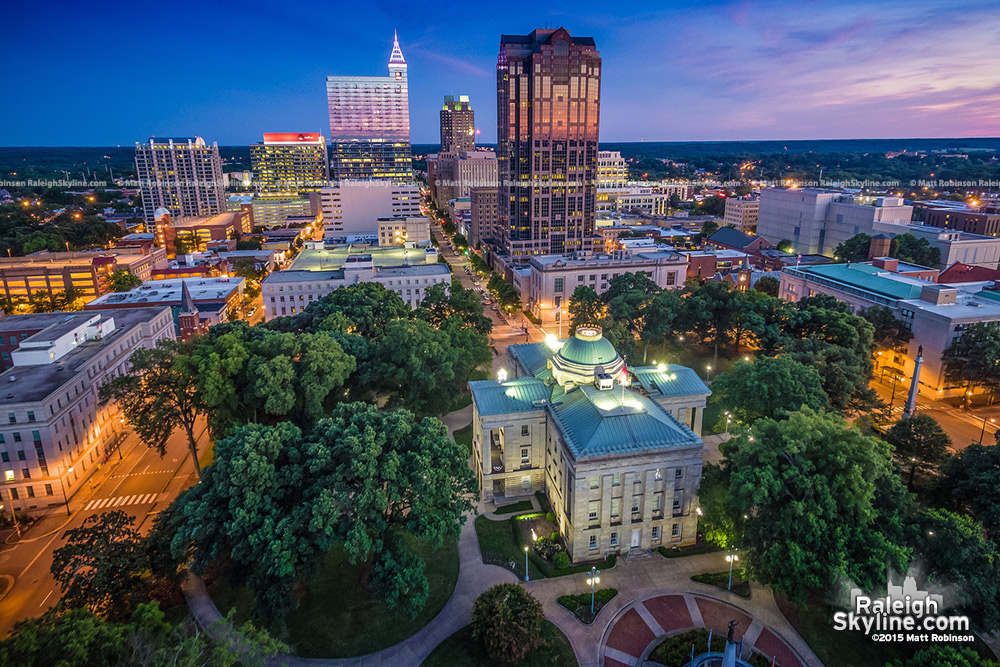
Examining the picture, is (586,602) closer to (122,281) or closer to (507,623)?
(507,623)

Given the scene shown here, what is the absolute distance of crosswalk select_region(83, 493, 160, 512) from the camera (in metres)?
56.0

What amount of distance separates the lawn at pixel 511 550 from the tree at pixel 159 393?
35180 mm

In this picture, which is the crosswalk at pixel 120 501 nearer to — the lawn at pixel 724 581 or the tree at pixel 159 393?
the tree at pixel 159 393

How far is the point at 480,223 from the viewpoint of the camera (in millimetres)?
198125

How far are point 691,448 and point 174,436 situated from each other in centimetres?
6711

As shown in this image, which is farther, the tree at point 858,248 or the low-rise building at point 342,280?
the tree at point 858,248

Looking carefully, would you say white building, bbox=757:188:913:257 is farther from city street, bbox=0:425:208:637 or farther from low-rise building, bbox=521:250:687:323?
city street, bbox=0:425:208:637

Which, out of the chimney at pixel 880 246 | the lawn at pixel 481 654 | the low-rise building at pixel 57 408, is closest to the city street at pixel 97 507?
the low-rise building at pixel 57 408

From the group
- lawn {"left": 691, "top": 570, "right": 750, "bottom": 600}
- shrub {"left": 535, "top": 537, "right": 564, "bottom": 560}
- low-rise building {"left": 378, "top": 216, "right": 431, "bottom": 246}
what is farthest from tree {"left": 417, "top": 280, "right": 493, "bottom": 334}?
low-rise building {"left": 378, "top": 216, "right": 431, "bottom": 246}

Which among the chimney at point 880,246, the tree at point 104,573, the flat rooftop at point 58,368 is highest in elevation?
the chimney at point 880,246

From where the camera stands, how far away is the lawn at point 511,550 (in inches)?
1820

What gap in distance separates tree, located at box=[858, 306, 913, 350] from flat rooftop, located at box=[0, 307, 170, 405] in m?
111

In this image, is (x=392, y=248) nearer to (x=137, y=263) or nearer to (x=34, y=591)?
(x=137, y=263)

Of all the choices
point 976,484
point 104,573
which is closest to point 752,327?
point 976,484
